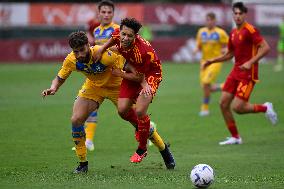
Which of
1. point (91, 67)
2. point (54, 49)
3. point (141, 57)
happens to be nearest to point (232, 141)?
point (141, 57)

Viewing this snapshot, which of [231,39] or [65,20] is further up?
[231,39]

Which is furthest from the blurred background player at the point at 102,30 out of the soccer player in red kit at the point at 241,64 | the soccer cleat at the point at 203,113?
the soccer cleat at the point at 203,113

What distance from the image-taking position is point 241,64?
14344mm

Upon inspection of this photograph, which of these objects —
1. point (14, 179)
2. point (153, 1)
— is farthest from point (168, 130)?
point (153, 1)

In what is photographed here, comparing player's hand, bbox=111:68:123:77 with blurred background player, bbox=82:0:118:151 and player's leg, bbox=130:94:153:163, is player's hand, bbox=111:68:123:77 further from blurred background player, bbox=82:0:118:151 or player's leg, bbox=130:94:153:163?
blurred background player, bbox=82:0:118:151

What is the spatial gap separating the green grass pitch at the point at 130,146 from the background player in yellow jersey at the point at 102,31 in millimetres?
322

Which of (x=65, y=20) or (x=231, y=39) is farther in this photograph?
(x=65, y=20)

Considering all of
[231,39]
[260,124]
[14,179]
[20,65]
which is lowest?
[20,65]

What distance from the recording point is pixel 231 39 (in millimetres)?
14492

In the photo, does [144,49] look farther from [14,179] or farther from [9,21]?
[9,21]

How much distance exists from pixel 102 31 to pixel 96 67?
10.2ft

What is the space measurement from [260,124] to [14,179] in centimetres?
865

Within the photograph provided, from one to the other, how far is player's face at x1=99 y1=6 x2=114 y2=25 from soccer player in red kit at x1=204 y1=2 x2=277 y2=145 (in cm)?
229

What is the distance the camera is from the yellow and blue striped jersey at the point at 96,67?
1099 centimetres
